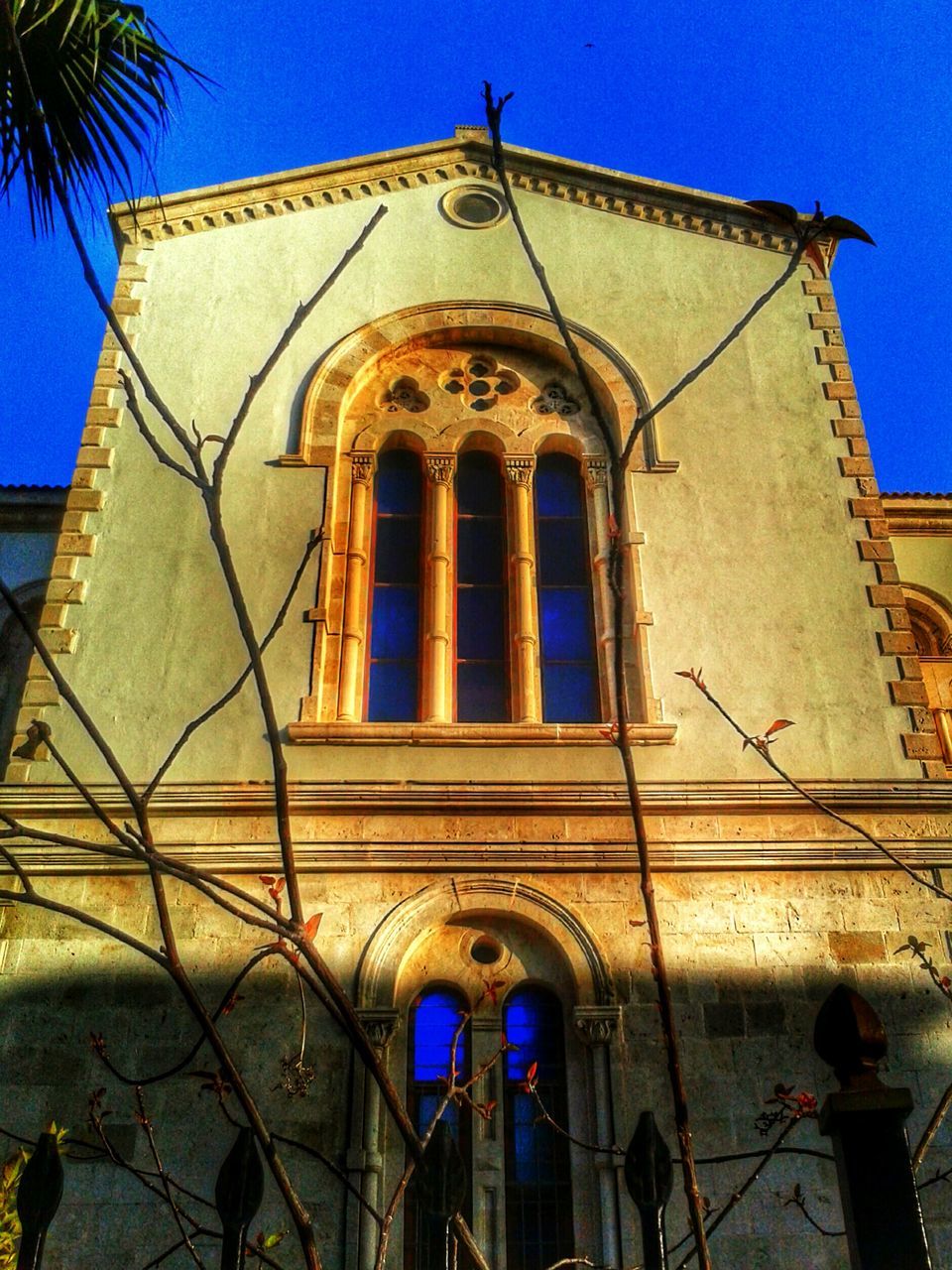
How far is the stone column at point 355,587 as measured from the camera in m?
9.97

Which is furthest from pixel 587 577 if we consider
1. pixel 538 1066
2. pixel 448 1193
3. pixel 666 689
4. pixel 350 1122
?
pixel 448 1193

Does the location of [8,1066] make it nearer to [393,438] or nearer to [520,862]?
[520,862]

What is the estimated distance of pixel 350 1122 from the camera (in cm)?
780

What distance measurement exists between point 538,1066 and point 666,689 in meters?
3.02

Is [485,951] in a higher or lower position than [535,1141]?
higher

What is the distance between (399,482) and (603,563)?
7.04ft

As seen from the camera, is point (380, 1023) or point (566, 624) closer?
point (380, 1023)

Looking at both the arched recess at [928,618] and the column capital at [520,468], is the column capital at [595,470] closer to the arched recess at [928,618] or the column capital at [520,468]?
the column capital at [520,468]

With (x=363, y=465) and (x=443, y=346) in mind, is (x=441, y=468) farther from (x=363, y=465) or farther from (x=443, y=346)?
(x=443, y=346)

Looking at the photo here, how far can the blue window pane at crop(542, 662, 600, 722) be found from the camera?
10.1 metres

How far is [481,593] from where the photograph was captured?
10.8 m

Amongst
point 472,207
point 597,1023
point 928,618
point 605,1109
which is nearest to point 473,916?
point 597,1023

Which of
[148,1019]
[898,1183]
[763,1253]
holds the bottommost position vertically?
[898,1183]

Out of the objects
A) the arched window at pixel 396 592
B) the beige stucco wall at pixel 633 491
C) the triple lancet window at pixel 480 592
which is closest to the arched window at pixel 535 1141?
the beige stucco wall at pixel 633 491
